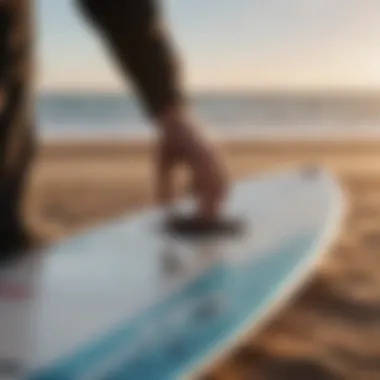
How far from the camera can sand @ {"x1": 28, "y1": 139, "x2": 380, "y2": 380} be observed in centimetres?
93

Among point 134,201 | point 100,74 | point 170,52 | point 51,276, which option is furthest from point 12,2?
point 100,74

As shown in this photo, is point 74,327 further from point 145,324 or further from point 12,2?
point 12,2

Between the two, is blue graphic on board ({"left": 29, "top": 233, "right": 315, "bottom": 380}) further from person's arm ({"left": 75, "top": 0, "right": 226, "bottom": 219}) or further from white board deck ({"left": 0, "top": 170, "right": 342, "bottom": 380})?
person's arm ({"left": 75, "top": 0, "right": 226, "bottom": 219})

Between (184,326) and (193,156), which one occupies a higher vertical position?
(193,156)

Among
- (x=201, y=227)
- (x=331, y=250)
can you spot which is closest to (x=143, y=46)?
(x=201, y=227)

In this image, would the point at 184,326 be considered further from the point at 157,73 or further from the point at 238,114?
the point at 238,114

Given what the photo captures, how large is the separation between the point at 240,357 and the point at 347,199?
121 cm

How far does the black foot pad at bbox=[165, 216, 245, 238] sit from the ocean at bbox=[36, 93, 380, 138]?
7.31 feet

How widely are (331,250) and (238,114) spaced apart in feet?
8.33

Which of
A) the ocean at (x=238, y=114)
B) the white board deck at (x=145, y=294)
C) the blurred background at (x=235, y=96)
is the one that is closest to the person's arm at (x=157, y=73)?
the white board deck at (x=145, y=294)

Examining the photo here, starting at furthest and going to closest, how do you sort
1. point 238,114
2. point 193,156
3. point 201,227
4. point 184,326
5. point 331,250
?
1. point 238,114
2. point 331,250
3. point 201,227
4. point 193,156
5. point 184,326

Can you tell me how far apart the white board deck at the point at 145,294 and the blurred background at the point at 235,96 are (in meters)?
0.87

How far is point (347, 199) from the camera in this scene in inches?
82.9

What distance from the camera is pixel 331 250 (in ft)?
4.83
